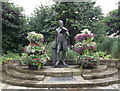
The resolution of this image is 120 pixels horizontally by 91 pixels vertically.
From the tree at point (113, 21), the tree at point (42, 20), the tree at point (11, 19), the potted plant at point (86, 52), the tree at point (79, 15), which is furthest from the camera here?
the tree at point (42, 20)

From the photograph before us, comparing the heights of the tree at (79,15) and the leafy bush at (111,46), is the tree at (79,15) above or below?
above

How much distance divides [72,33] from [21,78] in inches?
300

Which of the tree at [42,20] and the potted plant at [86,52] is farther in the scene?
the tree at [42,20]

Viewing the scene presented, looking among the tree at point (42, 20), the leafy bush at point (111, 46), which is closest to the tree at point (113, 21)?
the leafy bush at point (111, 46)

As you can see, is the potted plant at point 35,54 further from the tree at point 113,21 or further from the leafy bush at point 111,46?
the tree at point 113,21

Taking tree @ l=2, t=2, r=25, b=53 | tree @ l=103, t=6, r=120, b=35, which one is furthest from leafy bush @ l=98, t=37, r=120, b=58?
tree @ l=2, t=2, r=25, b=53

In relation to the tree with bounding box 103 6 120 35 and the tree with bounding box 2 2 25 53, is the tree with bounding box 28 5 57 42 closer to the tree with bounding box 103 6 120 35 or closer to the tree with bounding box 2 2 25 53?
the tree with bounding box 2 2 25 53

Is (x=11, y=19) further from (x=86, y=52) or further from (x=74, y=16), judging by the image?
(x=86, y=52)

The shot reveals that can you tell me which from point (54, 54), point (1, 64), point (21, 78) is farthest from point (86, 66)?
point (1, 64)

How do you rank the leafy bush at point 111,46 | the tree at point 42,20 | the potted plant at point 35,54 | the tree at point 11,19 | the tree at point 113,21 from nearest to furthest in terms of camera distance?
the potted plant at point 35,54, the leafy bush at point 111,46, the tree at point 11,19, the tree at point 113,21, the tree at point 42,20

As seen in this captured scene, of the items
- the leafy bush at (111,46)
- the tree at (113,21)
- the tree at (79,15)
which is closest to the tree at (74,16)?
the tree at (79,15)

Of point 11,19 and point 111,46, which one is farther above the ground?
point 11,19

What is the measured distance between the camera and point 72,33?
11.6 m

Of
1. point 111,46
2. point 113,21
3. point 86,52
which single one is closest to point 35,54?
point 86,52
